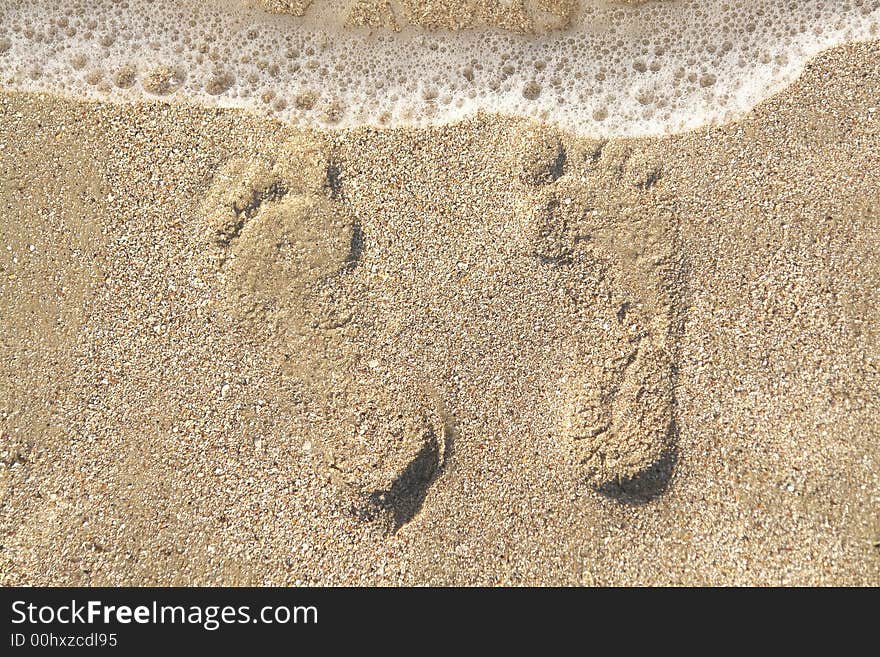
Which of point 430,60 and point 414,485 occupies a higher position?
point 430,60

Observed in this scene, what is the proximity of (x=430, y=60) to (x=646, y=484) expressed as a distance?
2497 millimetres

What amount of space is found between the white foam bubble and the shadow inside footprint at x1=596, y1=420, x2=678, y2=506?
1.70m

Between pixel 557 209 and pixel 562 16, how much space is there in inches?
46.2

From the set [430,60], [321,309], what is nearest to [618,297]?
A: [321,309]

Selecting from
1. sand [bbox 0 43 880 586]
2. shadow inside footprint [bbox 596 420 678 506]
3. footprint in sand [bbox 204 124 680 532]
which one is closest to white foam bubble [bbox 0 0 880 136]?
sand [bbox 0 43 880 586]

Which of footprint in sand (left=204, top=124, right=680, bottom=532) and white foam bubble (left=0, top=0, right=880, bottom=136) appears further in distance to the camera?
white foam bubble (left=0, top=0, right=880, bottom=136)

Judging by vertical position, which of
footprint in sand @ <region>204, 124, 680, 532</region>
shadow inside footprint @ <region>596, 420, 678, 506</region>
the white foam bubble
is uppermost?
the white foam bubble

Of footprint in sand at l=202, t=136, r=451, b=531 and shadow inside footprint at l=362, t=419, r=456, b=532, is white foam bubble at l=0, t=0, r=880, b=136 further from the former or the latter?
shadow inside footprint at l=362, t=419, r=456, b=532

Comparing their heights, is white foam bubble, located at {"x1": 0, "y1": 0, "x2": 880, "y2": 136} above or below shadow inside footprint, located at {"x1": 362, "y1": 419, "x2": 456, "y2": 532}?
above

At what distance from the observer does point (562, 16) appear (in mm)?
3139

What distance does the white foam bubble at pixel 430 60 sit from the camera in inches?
119

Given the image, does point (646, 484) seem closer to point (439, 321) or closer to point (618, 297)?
point (618, 297)

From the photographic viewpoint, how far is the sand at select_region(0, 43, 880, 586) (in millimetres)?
2668

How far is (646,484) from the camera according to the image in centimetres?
269
